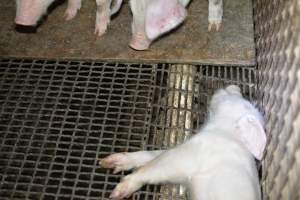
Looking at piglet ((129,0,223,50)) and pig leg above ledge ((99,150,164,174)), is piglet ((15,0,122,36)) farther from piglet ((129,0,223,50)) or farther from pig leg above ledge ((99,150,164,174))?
pig leg above ledge ((99,150,164,174))

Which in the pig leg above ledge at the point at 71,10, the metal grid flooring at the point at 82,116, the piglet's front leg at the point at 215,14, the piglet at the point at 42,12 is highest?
the piglet's front leg at the point at 215,14

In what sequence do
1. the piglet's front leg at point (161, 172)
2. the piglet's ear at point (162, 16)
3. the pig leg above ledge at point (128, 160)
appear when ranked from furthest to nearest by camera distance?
1. the piglet's ear at point (162, 16)
2. the pig leg above ledge at point (128, 160)
3. the piglet's front leg at point (161, 172)

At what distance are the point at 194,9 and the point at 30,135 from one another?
1284 mm

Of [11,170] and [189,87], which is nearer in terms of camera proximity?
[11,170]

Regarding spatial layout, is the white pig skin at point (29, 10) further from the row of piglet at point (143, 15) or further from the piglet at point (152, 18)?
the piglet at point (152, 18)

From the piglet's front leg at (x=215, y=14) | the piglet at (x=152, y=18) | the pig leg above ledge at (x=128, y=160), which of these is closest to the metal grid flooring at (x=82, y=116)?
the pig leg above ledge at (x=128, y=160)

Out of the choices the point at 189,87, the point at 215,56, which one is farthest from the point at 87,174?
the point at 215,56

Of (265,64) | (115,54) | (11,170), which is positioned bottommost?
(11,170)

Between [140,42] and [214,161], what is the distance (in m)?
0.93

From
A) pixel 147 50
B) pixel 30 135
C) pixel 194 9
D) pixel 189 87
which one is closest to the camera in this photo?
pixel 30 135

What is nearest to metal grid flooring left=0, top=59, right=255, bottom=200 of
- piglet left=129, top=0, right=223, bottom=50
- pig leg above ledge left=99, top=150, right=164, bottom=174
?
pig leg above ledge left=99, top=150, right=164, bottom=174

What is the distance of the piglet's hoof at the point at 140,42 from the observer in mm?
2688

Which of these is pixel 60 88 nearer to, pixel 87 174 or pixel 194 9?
pixel 87 174

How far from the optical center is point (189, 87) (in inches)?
104
